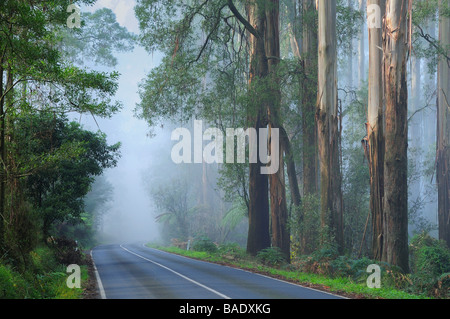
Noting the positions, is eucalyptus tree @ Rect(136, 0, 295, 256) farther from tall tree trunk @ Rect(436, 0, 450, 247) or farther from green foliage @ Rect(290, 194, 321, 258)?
tall tree trunk @ Rect(436, 0, 450, 247)

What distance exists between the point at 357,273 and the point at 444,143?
13745 millimetres

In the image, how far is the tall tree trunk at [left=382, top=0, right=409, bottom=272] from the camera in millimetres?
Result: 16828

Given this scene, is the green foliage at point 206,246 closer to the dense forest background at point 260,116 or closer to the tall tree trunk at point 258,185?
the dense forest background at point 260,116

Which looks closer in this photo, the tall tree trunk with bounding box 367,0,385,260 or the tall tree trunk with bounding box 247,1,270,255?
the tall tree trunk with bounding box 367,0,385,260

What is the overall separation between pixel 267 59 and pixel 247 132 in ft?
11.7

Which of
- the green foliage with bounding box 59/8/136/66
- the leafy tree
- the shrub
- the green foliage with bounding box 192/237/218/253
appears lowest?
the green foliage with bounding box 192/237/218/253

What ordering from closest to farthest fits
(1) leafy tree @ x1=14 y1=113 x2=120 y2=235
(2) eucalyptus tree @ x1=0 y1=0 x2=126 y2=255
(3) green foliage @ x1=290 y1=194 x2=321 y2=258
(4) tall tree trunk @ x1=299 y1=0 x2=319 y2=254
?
1. (2) eucalyptus tree @ x1=0 y1=0 x2=126 y2=255
2. (1) leafy tree @ x1=14 y1=113 x2=120 y2=235
3. (3) green foliage @ x1=290 y1=194 x2=321 y2=258
4. (4) tall tree trunk @ x1=299 y1=0 x2=319 y2=254

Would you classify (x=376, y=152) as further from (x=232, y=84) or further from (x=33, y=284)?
(x=33, y=284)

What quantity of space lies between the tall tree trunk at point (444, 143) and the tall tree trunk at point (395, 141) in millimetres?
8401

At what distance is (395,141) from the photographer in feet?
55.6

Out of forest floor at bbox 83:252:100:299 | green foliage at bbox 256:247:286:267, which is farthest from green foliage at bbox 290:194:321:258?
forest floor at bbox 83:252:100:299

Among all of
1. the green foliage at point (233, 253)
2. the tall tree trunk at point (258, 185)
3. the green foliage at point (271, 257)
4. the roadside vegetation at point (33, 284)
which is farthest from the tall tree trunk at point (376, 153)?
the roadside vegetation at point (33, 284)

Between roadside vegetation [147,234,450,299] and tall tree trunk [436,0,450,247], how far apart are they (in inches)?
96.3
